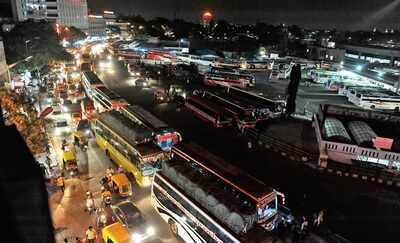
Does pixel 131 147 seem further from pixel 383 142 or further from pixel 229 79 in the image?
pixel 229 79

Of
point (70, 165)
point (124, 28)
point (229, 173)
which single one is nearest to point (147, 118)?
point (70, 165)

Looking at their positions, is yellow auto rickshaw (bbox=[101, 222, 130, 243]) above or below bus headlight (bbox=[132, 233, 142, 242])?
above

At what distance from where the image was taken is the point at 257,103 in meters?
27.1

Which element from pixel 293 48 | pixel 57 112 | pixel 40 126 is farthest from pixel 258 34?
pixel 40 126

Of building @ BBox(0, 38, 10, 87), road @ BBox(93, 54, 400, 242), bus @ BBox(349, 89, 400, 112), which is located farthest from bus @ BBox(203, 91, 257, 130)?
building @ BBox(0, 38, 10, 87)

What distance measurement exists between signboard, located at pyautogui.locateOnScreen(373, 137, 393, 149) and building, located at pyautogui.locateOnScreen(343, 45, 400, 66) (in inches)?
1840

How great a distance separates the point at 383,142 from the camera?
1758 cm

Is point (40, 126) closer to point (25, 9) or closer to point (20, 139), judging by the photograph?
point (20, 139)

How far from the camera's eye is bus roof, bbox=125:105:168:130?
16953 mm

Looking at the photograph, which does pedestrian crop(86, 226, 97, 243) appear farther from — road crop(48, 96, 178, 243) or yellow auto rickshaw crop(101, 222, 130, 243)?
road crop(48, 96, 178, 243)

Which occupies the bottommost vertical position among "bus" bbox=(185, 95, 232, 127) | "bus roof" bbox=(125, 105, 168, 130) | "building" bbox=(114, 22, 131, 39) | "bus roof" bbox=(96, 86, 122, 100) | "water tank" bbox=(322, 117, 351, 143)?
"bus" bbox=(185, 95, 232, 127)

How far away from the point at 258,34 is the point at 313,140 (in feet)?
343

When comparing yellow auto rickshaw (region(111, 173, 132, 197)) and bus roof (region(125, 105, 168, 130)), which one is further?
bus roof (region(125, 105, 168, 130))

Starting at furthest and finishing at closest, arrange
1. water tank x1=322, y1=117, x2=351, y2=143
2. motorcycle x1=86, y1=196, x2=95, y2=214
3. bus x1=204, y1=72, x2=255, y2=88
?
bus x1=204, y1=72, x2=255, y2=88 < water tank x1=322, y1=117, x2=351, y2=143 < motorcycle x1=86, y1=196, x2=95, y2=214
